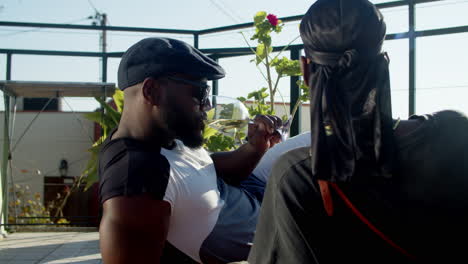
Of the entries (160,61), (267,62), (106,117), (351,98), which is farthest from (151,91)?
(106,117)

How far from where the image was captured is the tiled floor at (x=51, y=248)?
499 cm

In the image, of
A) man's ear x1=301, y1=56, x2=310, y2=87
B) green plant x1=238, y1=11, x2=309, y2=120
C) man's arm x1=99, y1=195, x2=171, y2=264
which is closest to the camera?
man's ear x1=301, y1=56, x2=310, y2=87

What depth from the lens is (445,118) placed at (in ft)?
3.04

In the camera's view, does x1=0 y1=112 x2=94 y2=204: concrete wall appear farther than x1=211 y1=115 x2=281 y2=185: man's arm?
Yes

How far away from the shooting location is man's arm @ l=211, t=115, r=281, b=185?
1.96 meters

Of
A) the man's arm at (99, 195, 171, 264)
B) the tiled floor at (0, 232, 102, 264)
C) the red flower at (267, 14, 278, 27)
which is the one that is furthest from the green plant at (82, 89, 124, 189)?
the man's arm at (99, 195, 171, 264)

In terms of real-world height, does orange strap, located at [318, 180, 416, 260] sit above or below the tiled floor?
above

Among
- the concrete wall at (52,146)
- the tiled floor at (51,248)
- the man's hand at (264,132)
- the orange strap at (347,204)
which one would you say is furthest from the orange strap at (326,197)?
the concrete wall at (52,146)

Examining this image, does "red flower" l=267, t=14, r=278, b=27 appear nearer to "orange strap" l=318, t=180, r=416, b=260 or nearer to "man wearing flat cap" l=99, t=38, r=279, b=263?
"man wearing flat cap" l=99, t=38, r=279, b=263

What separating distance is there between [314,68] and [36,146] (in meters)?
17.7

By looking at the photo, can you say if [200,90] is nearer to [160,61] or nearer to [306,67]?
[160,61]

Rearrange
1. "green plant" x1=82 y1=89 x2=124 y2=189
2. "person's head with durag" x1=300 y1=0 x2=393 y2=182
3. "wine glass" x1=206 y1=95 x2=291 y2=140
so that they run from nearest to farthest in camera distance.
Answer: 1. "person's head with durag" x1=300 y1=0 x2=393 y2=182
2. "wine glass" x1=206 y1=95 x2=291 y2=140
3. "green plant" x1=82 y1=89 x2=124 y2=189

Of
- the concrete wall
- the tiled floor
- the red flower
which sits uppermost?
the red flower

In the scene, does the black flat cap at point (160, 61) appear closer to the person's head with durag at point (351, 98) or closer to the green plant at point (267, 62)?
the person's head with durag at point (351, 98)
